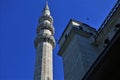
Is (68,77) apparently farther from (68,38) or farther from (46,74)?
(46,74)

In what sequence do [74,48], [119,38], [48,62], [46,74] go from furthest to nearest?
1. [48,62]
2. [46,74]
3. [74,48]
4. [119,38]

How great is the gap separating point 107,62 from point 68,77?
610 cm

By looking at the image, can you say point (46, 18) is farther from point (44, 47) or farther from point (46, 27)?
point (44, 47)

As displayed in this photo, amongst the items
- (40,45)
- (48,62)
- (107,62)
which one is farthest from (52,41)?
(107,62)

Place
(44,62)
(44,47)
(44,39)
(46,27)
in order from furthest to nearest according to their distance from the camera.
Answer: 1. (46,27)
2. (44,39)
3. (44,47)
4. (44,62)

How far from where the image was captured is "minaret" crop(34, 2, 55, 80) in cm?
1964

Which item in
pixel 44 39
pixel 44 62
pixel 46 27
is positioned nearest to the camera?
pixel 44 62

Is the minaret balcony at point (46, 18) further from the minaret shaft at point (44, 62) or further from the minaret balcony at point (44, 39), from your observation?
the minaret shaft at point (44, 62)

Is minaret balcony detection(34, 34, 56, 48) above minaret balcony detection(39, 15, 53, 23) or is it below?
below

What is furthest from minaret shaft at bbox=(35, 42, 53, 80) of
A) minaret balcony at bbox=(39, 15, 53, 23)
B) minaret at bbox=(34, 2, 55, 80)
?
minaret balcony at bbox=(39, 15, 53, 23)

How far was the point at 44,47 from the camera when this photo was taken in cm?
2223

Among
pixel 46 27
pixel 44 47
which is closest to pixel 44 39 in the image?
pixel 44 47

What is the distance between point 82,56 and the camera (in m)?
10.9

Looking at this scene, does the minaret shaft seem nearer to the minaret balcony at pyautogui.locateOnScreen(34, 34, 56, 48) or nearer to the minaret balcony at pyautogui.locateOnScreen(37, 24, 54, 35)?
the minaret balcony at pyautogui.locateOnScreen(34, 34, 56, 48)
